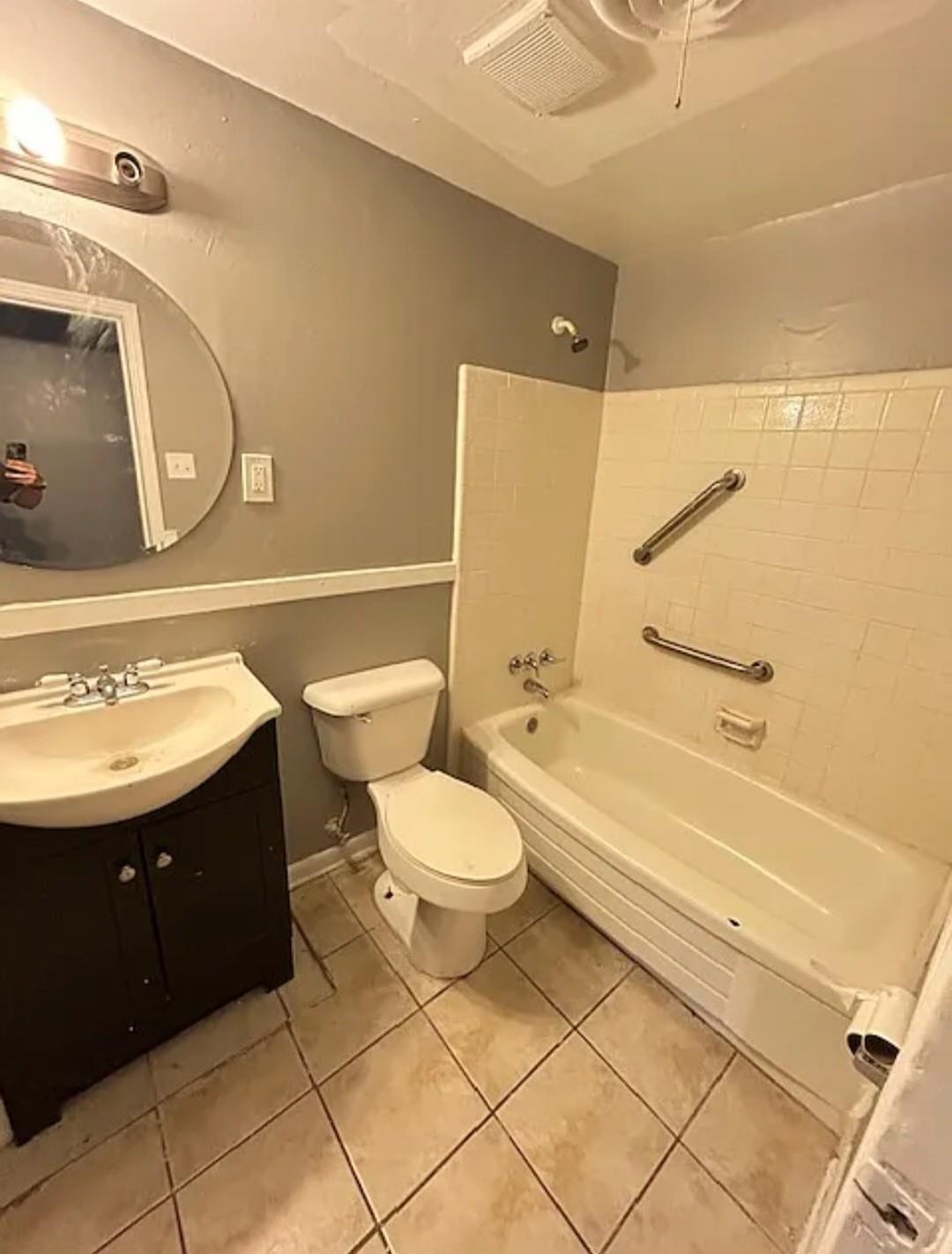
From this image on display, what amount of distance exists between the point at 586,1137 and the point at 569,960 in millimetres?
430

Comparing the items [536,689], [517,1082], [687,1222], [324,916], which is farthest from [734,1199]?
[536,689]

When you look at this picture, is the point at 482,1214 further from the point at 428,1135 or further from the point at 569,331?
the point at 569,331

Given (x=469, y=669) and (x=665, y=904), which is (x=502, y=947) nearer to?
(x=665, y=904)

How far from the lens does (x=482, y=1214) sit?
1070mm

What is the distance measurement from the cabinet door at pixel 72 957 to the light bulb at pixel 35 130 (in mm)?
1208

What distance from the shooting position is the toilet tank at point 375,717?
1607 mm

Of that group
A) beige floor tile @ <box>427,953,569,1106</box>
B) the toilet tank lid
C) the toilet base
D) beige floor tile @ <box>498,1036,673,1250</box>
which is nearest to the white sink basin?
the toilet tank lid

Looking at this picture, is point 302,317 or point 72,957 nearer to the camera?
point 72,957

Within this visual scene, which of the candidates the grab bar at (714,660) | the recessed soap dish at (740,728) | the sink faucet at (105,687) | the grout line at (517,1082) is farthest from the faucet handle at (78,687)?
the recessed soap dish at (740,728)

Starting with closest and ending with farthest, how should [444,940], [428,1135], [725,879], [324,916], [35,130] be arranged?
1. [35,130]
2. [428,1135]
3. [444,940]
4. [324,916]
5. [725,879]

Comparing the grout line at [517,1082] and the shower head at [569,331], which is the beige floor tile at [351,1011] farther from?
the shower head at [569,331]

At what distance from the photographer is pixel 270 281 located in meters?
1.31

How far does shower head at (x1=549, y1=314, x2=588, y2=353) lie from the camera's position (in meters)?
1.77

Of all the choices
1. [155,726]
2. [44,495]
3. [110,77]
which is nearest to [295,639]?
[155,726]
